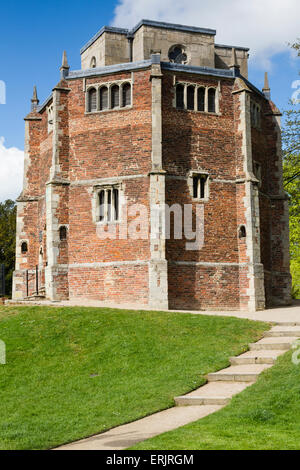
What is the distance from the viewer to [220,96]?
2838cm

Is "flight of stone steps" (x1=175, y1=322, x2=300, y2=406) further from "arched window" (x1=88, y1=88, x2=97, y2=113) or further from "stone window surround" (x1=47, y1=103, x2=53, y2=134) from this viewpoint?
"stone window surround" (x1=47, y1=103, x2=53, y2=134)

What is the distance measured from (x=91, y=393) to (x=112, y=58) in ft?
71.5

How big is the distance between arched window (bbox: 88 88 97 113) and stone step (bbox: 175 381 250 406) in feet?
56.9

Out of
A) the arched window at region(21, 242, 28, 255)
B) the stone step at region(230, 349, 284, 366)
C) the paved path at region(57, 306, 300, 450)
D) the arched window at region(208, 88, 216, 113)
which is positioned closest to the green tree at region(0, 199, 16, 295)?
the arched window at region(21, 242, 28, 255)

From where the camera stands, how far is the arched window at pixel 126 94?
89.8ft

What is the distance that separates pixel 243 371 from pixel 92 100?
17396mm

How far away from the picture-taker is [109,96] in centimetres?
2747

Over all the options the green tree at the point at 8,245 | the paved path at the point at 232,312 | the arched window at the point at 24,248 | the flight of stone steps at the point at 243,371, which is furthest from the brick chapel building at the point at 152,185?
the green tree at the point at 8,245

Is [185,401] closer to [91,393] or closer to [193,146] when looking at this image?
[91,393]

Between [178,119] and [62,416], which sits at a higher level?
[178,119]

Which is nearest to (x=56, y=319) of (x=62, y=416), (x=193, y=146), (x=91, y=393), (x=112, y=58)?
(x=91, y=393)

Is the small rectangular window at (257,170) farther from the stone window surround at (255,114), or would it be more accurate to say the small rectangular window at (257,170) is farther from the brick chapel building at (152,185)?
the stone window surround at (255,114)

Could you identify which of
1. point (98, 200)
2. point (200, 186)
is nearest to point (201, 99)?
point (200, 186)
